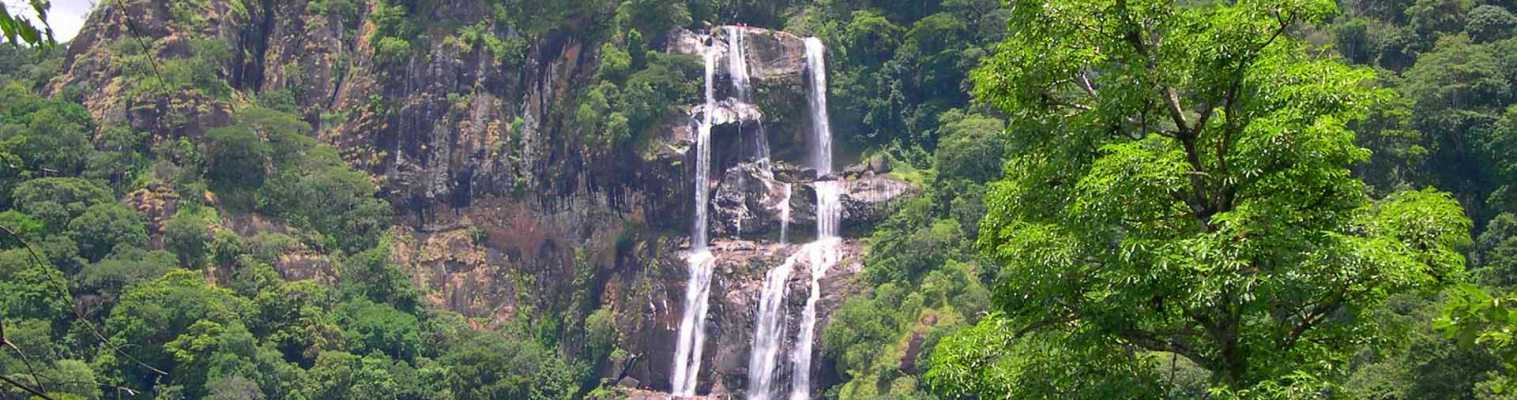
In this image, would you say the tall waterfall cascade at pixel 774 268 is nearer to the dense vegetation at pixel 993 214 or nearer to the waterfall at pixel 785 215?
the waterfall at pixel 785 215

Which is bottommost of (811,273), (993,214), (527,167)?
(993,214)

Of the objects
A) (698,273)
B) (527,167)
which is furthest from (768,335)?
(527,167)

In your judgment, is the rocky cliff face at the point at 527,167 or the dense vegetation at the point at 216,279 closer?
the dense vegetation at the point at 216,279

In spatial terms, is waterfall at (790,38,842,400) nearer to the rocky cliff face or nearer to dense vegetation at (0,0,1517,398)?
the rocky cliff face

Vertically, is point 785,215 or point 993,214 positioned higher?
point 785,215

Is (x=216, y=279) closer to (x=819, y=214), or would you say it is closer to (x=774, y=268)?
(x=774, y=268)

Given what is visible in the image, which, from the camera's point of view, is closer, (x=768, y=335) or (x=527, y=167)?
(x=768, y=335)

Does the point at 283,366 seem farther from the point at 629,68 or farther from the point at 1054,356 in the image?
the point at 1054,356

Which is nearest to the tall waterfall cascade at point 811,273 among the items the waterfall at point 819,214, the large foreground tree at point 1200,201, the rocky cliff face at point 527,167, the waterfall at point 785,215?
the waterfall at point 819,214
